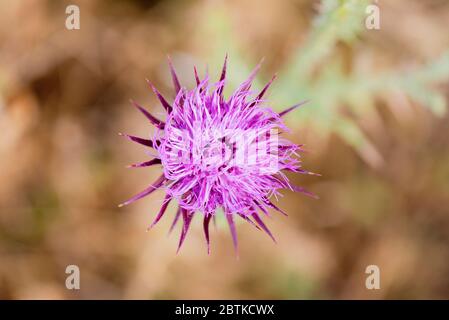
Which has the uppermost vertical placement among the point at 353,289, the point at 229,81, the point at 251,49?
the point at 251,49

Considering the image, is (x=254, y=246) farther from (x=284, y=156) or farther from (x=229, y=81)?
(x=284, y=156)

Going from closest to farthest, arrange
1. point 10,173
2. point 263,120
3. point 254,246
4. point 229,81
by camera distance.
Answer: point 263,120 → point 229,81 → point 10,173 → point 254,246

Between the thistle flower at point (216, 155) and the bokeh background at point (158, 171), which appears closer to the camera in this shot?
the thistle flower at point (216, 155)

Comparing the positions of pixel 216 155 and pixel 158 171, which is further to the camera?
pixel 158 171

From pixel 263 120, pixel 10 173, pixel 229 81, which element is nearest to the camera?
pixel 263 120

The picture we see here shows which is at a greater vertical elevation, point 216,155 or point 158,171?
point 158,171

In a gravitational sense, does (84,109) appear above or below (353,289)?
above

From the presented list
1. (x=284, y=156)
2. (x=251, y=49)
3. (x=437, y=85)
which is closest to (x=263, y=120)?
(x=284, y=156)

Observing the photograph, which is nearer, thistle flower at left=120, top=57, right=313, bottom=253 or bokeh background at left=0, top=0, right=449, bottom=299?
thistle flower at left=120, top=57, right=313, bottom=253
